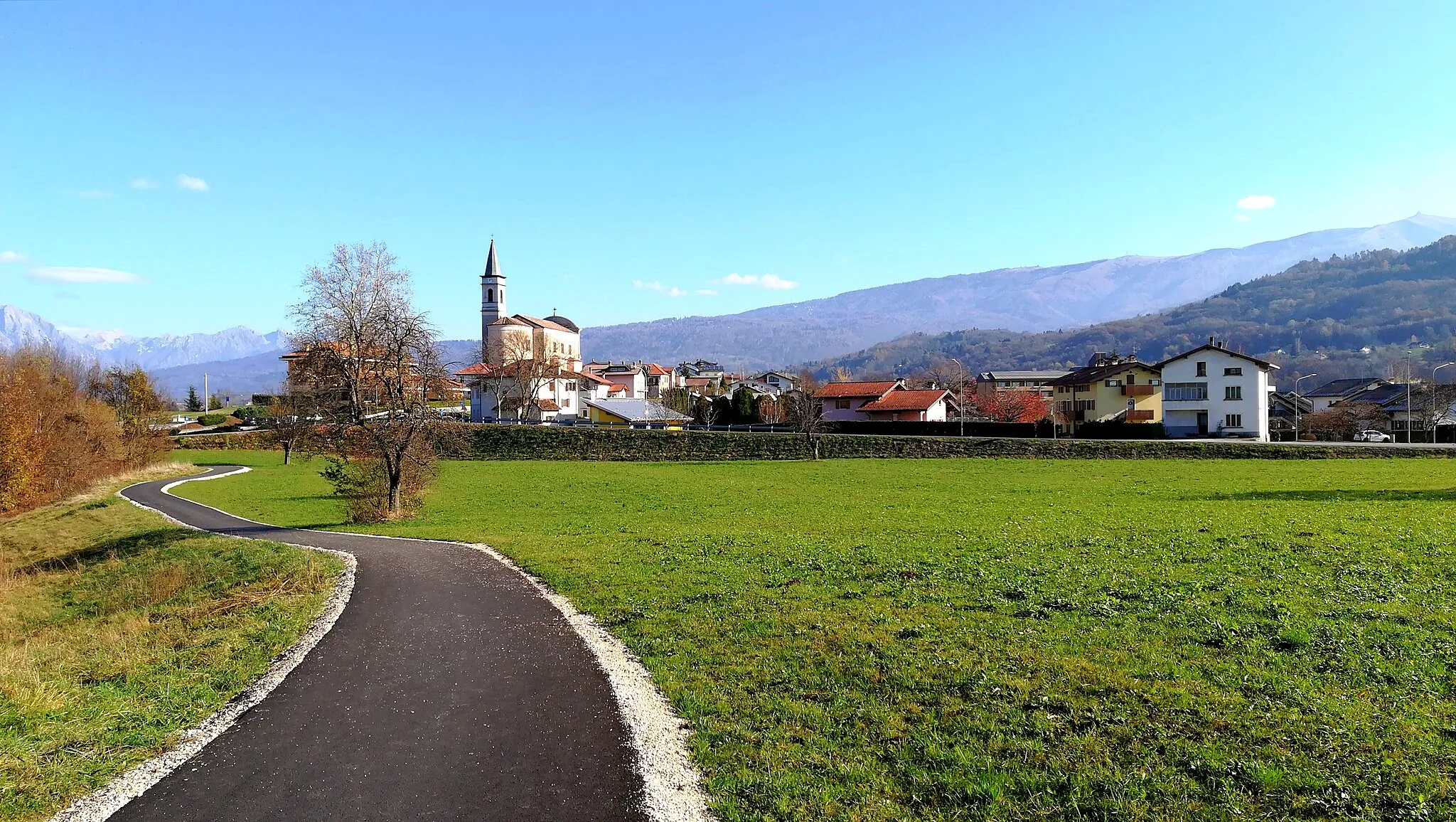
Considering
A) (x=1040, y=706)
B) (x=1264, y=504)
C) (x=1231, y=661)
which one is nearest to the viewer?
(x=1040, y=706)

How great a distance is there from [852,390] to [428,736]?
9578 cm

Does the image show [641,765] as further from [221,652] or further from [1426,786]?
[221,652]

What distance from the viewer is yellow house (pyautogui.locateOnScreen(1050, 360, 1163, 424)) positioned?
281 feet

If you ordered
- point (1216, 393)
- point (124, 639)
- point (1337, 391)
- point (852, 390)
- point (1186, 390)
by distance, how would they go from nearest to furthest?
point (124, 639)
point (1216, 393)
point (1186, 390)
point (852, 390)
point (1337, 391)

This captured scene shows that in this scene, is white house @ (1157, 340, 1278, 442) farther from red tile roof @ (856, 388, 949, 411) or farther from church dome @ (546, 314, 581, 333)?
church dome @ (546, 314, 581, 333)

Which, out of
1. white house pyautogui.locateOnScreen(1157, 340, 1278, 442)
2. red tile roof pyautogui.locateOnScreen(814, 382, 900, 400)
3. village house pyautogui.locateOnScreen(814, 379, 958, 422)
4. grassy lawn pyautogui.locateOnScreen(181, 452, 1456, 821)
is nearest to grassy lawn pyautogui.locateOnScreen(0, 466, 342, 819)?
grassy lawn pyautogui.locateOnScreen(181, 452, 1456, 821)

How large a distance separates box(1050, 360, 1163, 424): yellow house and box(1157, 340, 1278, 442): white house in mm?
1489

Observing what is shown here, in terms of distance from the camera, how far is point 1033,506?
30.1m

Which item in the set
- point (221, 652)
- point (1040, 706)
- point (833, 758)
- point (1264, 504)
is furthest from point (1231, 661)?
point (1264, 504)

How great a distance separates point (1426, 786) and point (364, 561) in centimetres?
2284

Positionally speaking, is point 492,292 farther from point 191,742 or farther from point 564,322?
point 191,742

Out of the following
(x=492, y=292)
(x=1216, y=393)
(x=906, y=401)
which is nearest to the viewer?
(x=1216, y=393)

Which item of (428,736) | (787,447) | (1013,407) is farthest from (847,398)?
(428,736)

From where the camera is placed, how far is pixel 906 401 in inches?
3853
